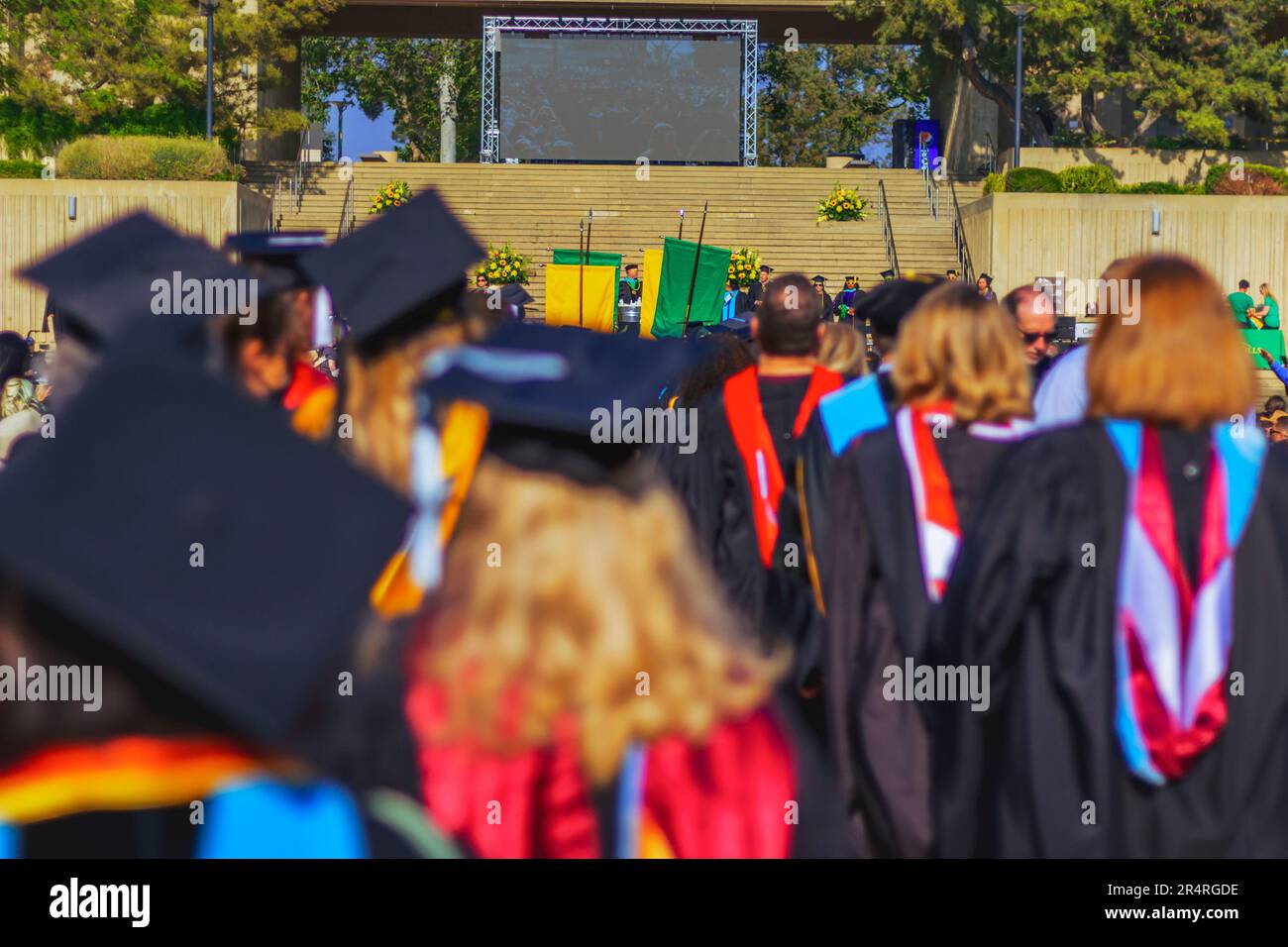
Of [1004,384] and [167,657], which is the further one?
[1004,384]

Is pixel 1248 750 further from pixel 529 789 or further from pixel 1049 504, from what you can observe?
pixel 529 789

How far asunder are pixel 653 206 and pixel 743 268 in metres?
5.97

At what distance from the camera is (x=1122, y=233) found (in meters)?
Result: 28.4

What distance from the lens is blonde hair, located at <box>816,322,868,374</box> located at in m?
6.11

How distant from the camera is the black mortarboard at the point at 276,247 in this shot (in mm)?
4621

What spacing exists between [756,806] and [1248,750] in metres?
1.83

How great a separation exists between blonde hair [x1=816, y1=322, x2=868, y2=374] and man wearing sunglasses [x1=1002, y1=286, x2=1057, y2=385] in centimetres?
56

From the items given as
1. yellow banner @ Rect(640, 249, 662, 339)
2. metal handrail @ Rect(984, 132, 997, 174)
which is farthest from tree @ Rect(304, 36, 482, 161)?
yellow banner @ Rect(640, 249, 662, 339)

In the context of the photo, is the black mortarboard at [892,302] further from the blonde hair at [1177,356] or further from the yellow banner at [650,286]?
the yellow banner at [650,286]

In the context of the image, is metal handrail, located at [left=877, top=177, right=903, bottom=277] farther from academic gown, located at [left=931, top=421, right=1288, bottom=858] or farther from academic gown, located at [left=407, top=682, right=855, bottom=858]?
academic gown, located at [left=407, top=682, right=855, bottom=858]

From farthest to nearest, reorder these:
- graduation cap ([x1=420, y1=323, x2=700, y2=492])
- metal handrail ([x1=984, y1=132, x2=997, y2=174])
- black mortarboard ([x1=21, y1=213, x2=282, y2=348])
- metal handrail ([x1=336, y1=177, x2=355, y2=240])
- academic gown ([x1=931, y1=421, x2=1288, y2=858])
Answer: metal handrail ([x1=984, y1=132, x2=997, y2=174]) → metal handrail ([x1=336, y1=177, x2=355, y2=240]) → black mortarboard ([x1=21, y1=213, x2=282, y2=348]) → academic gown ([x1=931, y1=421, x2=1288, y2=858]) → graduation cap ([x1=420, y1=323, x2=700, y2=492])

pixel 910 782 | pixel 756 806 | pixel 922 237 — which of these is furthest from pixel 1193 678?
pixel 922 237

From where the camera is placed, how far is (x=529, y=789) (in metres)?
1.78

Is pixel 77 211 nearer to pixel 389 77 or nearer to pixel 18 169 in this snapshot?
pixel 18 169
